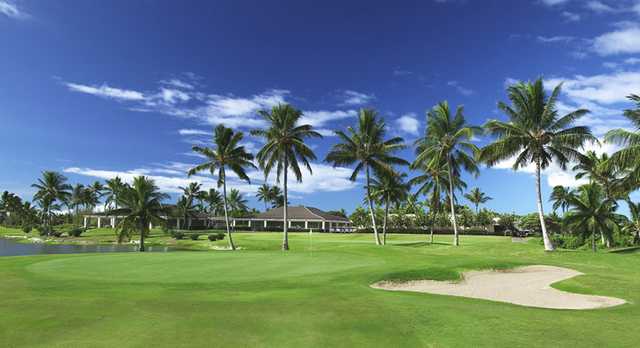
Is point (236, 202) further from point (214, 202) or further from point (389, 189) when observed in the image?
point (389, 189)

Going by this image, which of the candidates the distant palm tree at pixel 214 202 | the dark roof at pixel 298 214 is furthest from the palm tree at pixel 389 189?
the distant palm tree at pixel 214 202

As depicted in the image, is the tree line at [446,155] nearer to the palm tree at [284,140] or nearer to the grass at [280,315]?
the palm tree at [284,140]

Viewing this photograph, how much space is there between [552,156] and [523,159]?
211cm

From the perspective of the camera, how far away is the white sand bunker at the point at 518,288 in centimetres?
1120

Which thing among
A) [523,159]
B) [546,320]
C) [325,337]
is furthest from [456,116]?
[325,337]

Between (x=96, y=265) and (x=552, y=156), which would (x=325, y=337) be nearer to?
(x=96, y=265)

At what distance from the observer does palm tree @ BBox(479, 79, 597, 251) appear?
1149 inches

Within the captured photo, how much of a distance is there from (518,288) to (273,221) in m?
88.0

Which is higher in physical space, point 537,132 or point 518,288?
point 537,132

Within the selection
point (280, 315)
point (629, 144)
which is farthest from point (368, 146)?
point (280, 315)

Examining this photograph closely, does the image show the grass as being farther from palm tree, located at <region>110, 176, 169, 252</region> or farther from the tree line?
palm tree, located at <region>110, 176, 169, 252</region>

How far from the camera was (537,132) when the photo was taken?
30.2 meters

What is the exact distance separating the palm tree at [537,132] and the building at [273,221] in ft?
202

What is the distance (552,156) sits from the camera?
3077 centimetres
